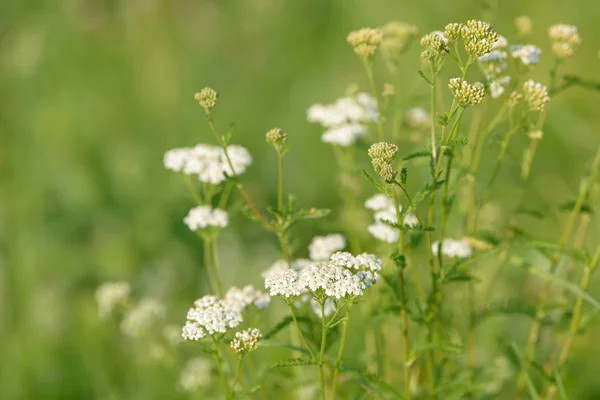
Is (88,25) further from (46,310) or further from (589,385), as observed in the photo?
(589,385)

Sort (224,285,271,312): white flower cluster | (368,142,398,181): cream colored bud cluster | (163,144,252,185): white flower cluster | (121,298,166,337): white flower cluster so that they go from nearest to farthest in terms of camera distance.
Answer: (368,142,398,181): cream colored bud cluster < (224,285,271,312): white flower cluster < (163,144,252,185): white flower cluster < (121,298,166,337): white flower cluster

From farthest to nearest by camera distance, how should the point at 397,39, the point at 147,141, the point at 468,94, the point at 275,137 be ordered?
1. the point at 147,141
2. the point at 397,39
3. the point at 275,137
4. the point at 468,94

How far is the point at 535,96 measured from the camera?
2996 millimetres

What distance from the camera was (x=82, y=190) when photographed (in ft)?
20.1

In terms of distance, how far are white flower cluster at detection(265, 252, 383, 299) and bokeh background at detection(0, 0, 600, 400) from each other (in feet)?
6.09

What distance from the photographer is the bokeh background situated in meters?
5.02

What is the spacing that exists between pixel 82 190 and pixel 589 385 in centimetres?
461

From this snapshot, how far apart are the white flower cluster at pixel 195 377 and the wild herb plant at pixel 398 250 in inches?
0.4

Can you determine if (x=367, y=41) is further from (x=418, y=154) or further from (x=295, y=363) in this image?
(x=295, y=363)

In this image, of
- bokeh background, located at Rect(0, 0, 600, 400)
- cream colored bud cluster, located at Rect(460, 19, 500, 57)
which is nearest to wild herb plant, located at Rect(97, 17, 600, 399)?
cream colored bud cluster, located at Rect(460, 19, 500, 57)

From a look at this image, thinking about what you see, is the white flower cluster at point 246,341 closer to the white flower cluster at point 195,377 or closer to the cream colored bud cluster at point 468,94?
the white flower cluster at point 195,377

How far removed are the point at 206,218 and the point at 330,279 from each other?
3.49ft

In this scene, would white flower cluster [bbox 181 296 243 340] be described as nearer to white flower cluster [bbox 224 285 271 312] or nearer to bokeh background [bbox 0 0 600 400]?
white flower cluster [bbox 224 285 271 312]

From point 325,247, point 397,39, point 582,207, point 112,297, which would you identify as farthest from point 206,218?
point 582,207
